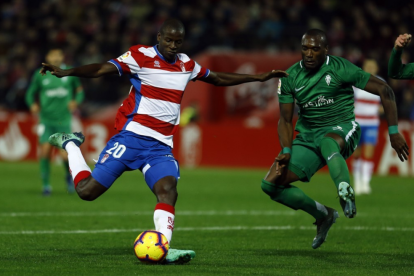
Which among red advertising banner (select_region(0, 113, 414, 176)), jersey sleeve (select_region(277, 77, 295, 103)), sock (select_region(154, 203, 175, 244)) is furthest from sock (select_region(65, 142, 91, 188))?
red advertising banner (select_region(0, 113, 414, 176))

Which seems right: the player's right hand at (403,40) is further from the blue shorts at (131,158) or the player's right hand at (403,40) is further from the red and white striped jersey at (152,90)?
the blue shorts at (131,158)

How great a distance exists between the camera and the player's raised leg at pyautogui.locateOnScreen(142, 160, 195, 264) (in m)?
6.81

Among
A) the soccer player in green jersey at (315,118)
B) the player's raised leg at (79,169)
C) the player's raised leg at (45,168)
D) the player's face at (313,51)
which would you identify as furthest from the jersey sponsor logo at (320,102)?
the player's raised leg at (45,168)

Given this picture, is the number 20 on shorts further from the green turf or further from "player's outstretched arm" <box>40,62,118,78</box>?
the green turf

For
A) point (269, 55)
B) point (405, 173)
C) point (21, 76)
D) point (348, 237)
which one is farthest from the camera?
point (21, 76)

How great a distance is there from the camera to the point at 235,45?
969 inches

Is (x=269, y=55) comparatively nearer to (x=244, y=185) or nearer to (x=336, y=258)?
(x=244, y=185)

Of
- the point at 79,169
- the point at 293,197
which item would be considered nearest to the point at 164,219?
the point at 79,169

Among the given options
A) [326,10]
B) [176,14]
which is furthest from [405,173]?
[176,14]

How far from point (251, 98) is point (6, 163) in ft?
24.6

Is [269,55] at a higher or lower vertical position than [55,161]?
higher

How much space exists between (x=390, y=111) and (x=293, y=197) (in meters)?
1.31

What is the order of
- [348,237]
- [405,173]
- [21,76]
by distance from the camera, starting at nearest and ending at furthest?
[348,237], [405,173], [21,76]

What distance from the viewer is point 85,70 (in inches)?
281
